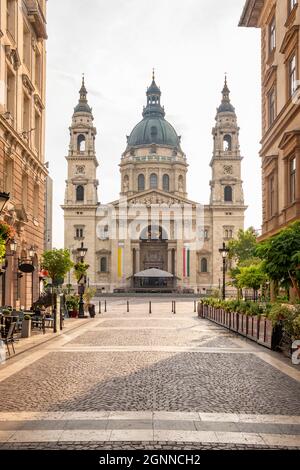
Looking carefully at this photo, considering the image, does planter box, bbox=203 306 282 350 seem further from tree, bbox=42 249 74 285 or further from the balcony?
the balcony

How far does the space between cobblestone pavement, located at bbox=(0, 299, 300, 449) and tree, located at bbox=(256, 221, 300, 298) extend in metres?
3.05

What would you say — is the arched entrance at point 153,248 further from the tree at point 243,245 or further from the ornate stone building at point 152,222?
the tree at point 243,245

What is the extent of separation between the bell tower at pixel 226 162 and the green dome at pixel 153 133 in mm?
13710

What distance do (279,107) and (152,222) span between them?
68313 millimetres

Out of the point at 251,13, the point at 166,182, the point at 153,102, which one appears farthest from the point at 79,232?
the point at 251,13

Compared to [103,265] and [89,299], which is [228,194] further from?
[89,299]

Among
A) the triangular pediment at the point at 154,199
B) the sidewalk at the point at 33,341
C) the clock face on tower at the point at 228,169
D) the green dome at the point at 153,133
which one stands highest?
the green dome at the point at 153,133

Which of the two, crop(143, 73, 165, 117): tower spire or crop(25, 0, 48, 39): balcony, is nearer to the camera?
crop(25, 0, 48, 39): balcony

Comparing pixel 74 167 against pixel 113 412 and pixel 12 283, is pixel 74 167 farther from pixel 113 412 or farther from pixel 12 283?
pixel 113 412

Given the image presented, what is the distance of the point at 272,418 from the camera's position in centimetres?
850

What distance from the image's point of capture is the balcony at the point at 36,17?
1128 inches

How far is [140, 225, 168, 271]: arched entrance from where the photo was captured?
93.9 meters

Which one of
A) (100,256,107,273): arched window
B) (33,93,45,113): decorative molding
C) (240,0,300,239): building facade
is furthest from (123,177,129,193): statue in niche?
(240,0,300,239): building facade

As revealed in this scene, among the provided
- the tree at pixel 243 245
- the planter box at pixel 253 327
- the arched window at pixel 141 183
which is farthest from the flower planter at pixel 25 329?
the arched window at pixel 141 183
